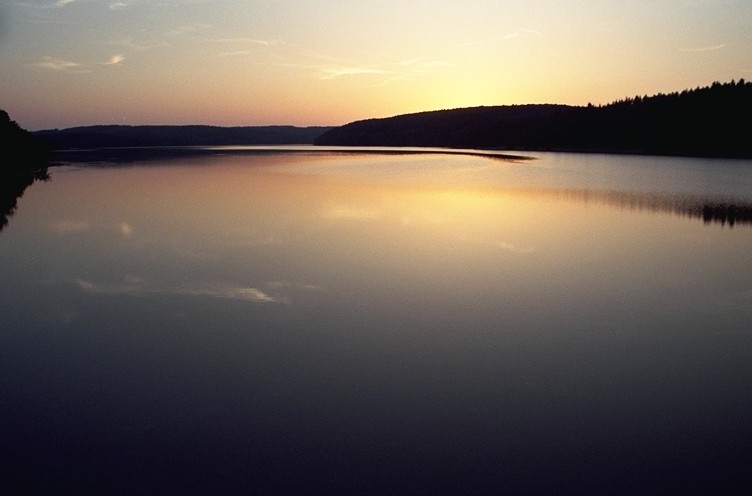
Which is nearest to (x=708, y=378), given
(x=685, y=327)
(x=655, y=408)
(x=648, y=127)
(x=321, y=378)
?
(x=655, y=408)

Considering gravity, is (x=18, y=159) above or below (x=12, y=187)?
above

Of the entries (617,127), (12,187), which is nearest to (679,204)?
(12,187)

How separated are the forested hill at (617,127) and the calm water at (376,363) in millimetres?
58548

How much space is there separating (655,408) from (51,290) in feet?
31.4

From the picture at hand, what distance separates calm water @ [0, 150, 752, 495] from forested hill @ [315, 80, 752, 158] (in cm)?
5855

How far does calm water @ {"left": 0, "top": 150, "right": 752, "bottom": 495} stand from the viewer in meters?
4.65

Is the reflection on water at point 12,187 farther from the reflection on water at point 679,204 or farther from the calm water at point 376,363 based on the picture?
the reflection on water at point 679,204

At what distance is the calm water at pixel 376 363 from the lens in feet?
15.3

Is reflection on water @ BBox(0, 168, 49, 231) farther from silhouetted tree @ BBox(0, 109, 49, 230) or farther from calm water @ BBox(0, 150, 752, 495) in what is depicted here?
calm water @ BBox(0, 150, 752, 495)

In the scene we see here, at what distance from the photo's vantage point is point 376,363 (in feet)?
22.4

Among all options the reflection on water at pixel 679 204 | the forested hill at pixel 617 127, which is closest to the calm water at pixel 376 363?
the reflection on water at pixel 679 204

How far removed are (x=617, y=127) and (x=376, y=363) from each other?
8809cm

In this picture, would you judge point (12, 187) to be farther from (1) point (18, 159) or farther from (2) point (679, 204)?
(2) point (679, 204)

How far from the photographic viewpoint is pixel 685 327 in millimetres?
8219
